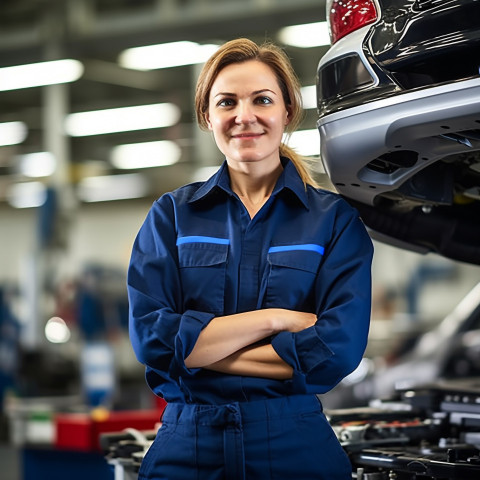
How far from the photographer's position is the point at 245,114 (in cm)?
205

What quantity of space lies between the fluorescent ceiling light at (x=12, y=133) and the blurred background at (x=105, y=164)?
1.4 inches

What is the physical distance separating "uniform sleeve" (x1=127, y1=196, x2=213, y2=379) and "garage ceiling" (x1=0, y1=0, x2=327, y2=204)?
6848 mm

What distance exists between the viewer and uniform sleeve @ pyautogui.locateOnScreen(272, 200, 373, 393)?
6.31 feet

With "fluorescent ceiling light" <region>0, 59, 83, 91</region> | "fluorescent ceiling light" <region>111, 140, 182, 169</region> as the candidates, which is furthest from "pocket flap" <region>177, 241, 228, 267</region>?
"fluorescent ceiling light" <region>111, 140, 182, 169</region>

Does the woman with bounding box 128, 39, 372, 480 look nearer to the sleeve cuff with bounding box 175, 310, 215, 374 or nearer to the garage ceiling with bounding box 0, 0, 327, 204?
the sleeve cuff with bounding box 175, 310, 215, 374

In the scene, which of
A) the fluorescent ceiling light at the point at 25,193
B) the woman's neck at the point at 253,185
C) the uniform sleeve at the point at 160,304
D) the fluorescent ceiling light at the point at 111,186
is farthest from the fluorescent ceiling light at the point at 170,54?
the uniform sleeve at the point at 160,304

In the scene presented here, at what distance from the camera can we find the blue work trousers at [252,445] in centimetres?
191

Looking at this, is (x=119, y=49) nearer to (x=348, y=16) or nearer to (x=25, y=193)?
(x=348, y=16)

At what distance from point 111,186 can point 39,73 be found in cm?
692

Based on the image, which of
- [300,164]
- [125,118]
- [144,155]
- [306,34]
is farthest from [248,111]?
[144,155]

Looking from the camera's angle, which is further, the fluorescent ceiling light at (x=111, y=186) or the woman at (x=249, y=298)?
the fluorescent ceiling light at (x=111, y=186)

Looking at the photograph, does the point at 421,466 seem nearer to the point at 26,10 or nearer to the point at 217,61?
the point at 217,61

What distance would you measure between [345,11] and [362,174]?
0.45m

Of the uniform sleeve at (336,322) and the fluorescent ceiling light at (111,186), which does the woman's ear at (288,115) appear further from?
the fluorescent ceiling light at (111,186)
